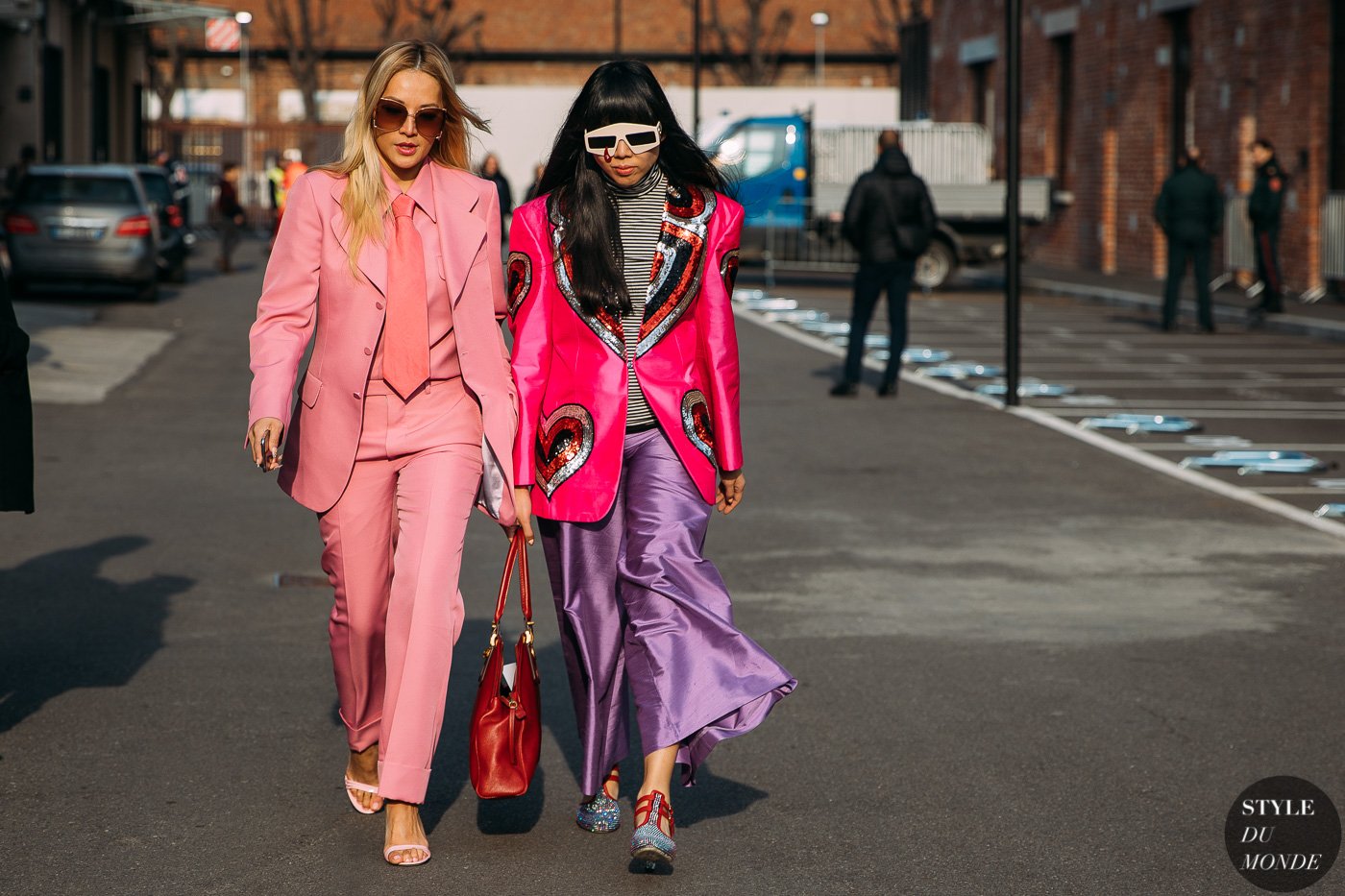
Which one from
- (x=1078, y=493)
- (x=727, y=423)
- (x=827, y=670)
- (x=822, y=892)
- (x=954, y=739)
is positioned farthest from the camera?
(x=1078, y=493)

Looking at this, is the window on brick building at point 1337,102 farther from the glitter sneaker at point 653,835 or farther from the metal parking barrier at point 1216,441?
the glitter sneaker at point 653,835

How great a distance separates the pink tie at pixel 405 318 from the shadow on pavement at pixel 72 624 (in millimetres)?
1998

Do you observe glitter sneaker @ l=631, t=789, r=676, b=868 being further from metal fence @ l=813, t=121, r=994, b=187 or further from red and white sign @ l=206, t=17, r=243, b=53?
red and white sign @ l=206, t=17, r=243, b=53

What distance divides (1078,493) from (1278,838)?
19.4 feet

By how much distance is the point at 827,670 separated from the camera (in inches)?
263

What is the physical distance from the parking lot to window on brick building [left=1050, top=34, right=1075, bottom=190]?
990cm

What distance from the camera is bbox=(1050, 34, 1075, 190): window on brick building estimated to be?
121ft

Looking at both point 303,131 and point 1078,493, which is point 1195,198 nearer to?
point 1078,493

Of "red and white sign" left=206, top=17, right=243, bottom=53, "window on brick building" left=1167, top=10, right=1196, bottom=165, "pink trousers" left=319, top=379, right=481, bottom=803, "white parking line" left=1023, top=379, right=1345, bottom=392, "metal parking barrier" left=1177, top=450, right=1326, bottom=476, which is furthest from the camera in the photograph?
"red and white sign" left=206, top=17, right=243, bottom=53

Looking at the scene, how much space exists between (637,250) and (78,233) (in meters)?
19.8

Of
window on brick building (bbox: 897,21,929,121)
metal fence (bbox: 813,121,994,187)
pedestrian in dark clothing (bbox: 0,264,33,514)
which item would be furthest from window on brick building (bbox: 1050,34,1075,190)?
pedestrian in dark clothing (bbox: 0,264,33,514)

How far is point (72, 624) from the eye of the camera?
7293mm

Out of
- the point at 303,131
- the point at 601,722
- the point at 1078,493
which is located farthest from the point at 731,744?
the point at 303,131

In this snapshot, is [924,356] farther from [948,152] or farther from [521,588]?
[948,152]
